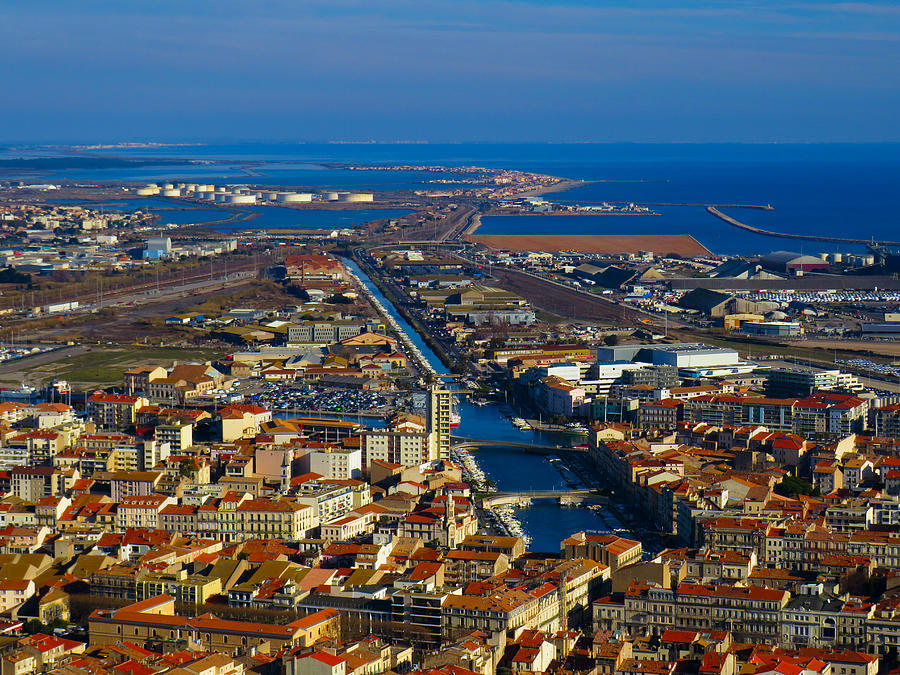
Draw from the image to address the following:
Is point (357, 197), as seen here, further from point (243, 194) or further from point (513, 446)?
point (513, 446)

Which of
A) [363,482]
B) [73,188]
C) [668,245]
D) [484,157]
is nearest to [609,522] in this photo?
[363,482]

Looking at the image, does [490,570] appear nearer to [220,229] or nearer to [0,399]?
[0,399]

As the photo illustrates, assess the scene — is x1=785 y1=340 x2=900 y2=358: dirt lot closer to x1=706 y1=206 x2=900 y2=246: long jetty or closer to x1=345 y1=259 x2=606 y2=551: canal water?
x1=345 y1=259 x2=606 y2=551: canal water

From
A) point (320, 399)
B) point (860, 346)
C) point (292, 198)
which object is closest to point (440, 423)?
point (320, 399)

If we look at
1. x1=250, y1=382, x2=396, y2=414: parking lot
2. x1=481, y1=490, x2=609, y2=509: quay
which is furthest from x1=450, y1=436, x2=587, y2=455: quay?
x1=481, y1=490, x2=609, y2=509: quay

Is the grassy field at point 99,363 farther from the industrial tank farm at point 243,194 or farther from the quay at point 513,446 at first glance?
the industrial tank farm at point 243,194
